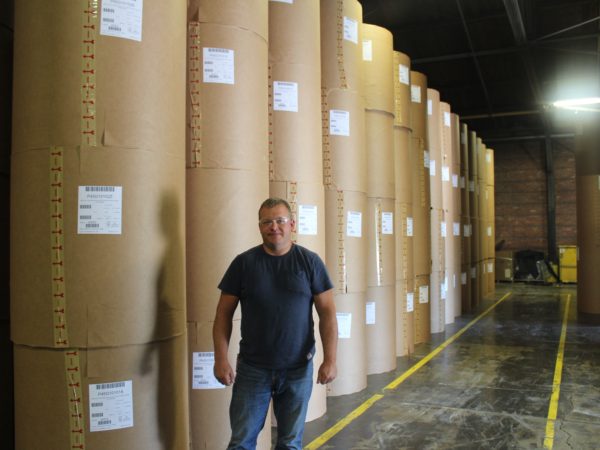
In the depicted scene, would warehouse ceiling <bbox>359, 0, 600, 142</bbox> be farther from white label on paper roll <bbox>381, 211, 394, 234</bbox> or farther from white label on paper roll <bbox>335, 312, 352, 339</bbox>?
white label on paper roll <bbox>335, 312, 352, 339</bbox>

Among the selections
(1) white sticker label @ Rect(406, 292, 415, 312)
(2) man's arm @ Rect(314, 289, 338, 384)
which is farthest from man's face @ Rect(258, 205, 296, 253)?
(1) white sticker label @ Rect(406, 292, 415, 312)

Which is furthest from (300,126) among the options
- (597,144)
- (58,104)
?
(597,144)

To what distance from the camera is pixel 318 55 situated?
14.4 feet

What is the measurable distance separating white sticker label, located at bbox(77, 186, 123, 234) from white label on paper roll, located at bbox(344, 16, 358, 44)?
3.32 meters

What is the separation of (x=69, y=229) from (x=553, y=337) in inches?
304

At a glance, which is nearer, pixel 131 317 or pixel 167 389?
pixel 131 317

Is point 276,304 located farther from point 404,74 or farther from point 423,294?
point 423,294

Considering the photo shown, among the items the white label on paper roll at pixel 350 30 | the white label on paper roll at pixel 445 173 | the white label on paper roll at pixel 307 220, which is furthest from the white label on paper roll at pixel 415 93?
the white label on paper roll at pixel 307 220

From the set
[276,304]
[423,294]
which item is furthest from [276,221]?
[423,294]

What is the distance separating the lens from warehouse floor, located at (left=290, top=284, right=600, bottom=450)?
3990 mm

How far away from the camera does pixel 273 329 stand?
100 inches

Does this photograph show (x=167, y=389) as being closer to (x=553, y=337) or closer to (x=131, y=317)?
(x=131, y=317)

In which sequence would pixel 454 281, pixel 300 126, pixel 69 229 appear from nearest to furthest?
pixel 69 229
pixel 300 126
pixel 454 281

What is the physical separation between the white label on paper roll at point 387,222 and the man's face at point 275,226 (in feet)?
11.0
